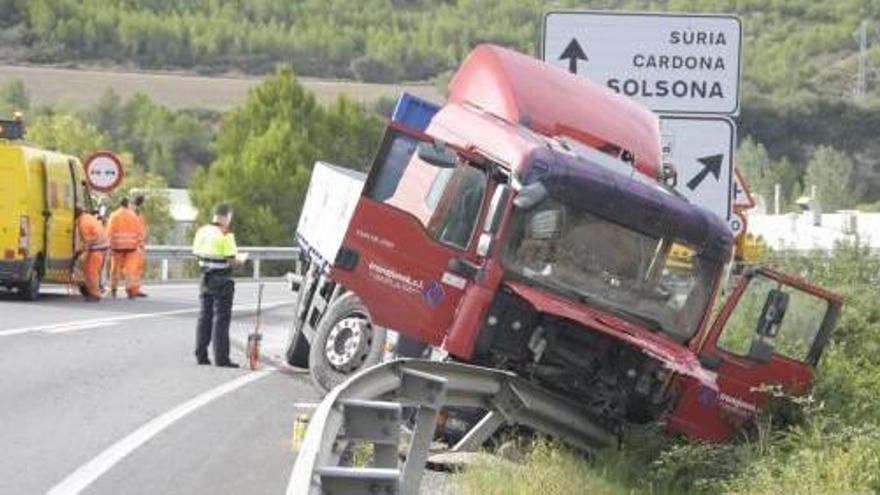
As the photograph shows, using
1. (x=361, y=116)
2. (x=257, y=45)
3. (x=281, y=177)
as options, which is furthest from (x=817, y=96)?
(x=257, y=45)

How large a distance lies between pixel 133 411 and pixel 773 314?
195 inches

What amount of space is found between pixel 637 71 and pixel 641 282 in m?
4.29

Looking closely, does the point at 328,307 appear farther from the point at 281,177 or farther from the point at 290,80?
the point at 290,80

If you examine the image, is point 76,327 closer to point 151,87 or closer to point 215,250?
point 215,250

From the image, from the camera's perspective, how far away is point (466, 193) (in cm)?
1128

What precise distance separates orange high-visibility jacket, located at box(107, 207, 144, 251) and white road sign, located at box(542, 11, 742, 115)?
12.2 meters

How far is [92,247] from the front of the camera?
80.1 ft

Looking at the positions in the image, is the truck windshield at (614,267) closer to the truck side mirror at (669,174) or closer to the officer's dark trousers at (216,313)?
the truck side mirror at (669,174)

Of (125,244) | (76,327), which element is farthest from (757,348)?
(125,244)

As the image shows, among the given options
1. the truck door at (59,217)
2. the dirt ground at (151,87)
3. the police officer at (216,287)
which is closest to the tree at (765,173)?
the dirt ground at (151,87)

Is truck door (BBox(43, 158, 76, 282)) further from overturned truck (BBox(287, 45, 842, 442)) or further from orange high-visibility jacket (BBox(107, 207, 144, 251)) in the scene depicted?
overturned truck (BBox(287, 45, 842, 442))

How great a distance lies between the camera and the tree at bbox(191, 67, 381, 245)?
5847 centimetres

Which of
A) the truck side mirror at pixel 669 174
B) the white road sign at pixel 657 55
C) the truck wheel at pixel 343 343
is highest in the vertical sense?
the white road sign at pixel 657 55

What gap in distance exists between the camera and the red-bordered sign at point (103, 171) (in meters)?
29.5
